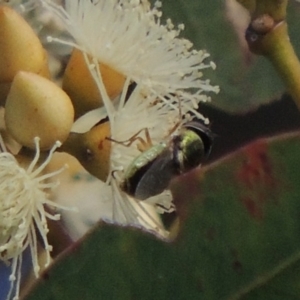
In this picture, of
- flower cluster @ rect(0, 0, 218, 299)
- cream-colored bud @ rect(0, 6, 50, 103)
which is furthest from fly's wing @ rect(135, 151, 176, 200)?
cream-colored bud @ rect(0, 6, 50, 103)

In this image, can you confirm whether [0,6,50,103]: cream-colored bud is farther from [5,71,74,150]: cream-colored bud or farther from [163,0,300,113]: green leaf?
[163,0,300,113]: green leaf

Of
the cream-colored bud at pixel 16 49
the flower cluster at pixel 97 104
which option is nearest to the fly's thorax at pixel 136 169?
the flower cluster at pixel 97 104

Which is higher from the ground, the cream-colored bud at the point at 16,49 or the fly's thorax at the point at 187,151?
the cream-colored bud at the point at 16,49

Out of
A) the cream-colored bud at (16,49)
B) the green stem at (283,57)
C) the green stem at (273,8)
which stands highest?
the cream-colored bud at (16,49)

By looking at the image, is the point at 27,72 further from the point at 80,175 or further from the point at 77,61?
the point at 80,175

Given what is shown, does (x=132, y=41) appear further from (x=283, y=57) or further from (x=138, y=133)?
(x=283, y=57)

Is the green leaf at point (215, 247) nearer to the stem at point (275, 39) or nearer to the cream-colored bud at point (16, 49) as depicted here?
the stem at point (275, 39)

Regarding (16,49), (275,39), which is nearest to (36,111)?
(16,49)
